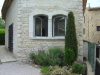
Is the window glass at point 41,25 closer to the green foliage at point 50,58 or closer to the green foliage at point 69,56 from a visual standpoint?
the green foliage at point 50,58

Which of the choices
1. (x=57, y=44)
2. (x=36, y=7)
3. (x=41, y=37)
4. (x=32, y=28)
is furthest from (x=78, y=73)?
(x=36, y=7)

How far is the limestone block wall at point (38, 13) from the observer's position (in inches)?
266

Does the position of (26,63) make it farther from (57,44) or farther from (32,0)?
(32,0)

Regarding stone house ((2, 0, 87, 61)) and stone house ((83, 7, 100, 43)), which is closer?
stone house ((2, 0, 87, 61))

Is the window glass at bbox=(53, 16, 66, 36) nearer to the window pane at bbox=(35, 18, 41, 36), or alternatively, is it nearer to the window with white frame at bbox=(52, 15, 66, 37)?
the window with white frame at bbox=(52, 15, 66, 37)

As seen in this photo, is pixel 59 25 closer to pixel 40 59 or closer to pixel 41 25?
pixel 41 25

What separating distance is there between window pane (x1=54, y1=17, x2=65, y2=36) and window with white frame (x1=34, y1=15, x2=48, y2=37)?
0.54 metres

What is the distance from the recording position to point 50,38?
679 centimetres

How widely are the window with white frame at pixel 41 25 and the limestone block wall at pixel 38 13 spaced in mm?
266

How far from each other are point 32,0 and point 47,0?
2.75ft

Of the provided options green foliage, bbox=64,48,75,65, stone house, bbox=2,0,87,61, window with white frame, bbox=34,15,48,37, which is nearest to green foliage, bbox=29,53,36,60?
stone house, bbox=2,0,87,61

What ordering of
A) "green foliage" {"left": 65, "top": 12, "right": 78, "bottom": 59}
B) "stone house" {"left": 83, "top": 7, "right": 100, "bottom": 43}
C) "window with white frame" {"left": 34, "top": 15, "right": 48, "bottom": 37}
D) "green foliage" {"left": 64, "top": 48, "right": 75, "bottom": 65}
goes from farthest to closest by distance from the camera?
"stone house" {"left": 83, "top": 7, "right": 100, "bottom": 43}, "window with white frame" {"left": 34, "top": 15, "right": 48, "bottom": 37}, "green foliage" {"left": 65, "top": 12, "right": 78, "bottom": 59}, "green foliage" {"left": 64, "top": 48, "right": 75, "bottom": 65}

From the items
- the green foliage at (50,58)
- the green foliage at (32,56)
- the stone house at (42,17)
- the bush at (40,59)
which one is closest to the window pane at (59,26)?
the stone house at (42,17)

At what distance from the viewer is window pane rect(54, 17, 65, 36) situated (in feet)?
23.2
